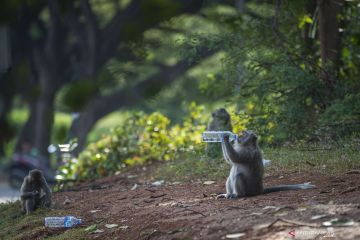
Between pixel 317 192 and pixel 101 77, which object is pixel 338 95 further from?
pixel 101 77

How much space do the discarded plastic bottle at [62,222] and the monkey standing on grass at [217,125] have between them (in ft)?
14.9

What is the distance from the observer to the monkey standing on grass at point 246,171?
9.66m

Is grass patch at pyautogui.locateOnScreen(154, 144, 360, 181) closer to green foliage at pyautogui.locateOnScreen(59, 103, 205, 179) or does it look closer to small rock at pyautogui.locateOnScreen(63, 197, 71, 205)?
green foliage at pyautogui.locateOnScreen(59, 103, 205, 179)

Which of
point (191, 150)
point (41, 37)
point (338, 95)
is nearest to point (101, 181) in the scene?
point (191, 150)

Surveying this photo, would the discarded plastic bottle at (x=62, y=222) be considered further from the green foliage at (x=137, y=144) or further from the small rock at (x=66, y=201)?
the green foliage at (x=137, y=144)

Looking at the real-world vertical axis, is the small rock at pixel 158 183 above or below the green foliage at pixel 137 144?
below

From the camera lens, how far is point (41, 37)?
372 cm

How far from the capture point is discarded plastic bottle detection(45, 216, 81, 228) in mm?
9758

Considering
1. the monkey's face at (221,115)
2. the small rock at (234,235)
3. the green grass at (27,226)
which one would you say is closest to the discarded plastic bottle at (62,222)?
the green grass at (27,226)

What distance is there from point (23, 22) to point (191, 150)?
11661mm

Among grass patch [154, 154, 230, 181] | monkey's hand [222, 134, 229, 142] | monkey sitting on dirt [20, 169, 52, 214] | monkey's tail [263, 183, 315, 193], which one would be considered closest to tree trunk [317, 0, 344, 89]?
grass patch [154, 154, 230, 181]

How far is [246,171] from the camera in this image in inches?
385

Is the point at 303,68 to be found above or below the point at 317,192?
above

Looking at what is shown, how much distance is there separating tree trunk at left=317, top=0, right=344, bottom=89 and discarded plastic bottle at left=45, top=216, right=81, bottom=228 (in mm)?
6446
